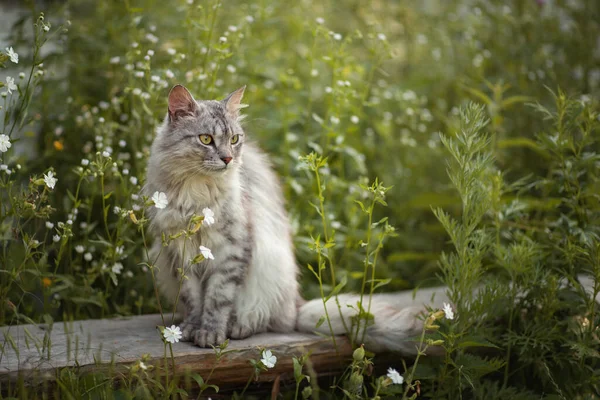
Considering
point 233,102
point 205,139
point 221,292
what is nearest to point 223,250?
point 221,292

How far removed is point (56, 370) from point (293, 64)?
4025mm

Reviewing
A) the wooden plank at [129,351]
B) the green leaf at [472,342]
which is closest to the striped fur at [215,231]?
the wooden plank at [129,351]

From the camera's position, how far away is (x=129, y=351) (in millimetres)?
2896

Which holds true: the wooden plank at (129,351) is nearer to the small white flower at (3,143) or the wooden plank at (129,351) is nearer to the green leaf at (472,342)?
the green leaf at (472,342)

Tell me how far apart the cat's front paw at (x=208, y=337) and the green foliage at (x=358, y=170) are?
14 cm

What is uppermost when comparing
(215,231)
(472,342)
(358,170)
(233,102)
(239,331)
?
(233,102)

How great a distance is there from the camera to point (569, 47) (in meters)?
5.12

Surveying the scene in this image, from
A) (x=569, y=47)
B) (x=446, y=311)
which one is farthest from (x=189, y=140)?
(x=569, y=47)

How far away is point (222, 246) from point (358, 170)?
2082mm

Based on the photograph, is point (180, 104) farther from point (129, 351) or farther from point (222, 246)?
point (129, 351)

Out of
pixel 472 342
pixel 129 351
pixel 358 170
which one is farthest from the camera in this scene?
pixel 358 170

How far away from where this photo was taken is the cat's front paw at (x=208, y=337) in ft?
9.73

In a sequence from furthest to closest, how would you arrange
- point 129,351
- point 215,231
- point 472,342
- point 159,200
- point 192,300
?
point 192,300
point 215,231
point 129,351
point 472,342
point 159,200

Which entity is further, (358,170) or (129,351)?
(358,170)
